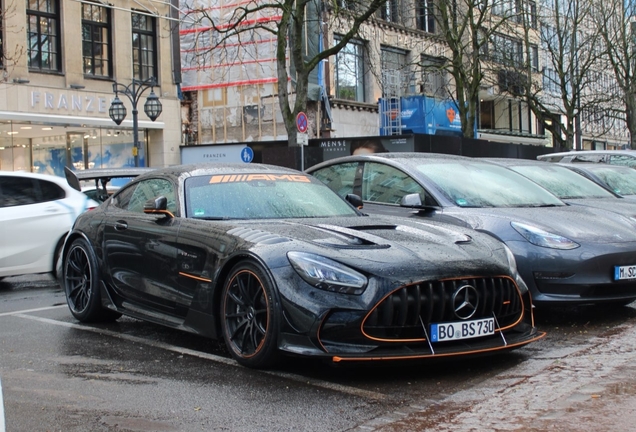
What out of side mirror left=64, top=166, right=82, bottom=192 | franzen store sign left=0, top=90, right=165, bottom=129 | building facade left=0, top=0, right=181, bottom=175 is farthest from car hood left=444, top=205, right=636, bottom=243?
franzen store sign left=0, top=90, right=165, bottom=129

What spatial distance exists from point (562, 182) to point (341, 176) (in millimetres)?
3191

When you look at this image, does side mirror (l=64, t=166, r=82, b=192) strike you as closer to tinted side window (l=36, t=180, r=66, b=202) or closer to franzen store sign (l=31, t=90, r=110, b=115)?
tinted side window (l=36, t=180, r=66, b=202)

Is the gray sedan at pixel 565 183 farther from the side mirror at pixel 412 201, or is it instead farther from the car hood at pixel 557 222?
the side mirror at pixel 412 201

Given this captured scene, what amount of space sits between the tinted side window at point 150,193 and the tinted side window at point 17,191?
377 centimetres

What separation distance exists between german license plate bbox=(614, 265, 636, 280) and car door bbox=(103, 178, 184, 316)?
3.67 m

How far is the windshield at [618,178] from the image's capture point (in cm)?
1270

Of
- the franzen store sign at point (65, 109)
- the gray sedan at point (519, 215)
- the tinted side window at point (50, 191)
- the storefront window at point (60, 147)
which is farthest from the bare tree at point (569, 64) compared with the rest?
the gray sedan at point (519, 215)

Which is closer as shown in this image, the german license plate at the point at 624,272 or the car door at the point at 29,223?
the german license plate at the point at 624,272

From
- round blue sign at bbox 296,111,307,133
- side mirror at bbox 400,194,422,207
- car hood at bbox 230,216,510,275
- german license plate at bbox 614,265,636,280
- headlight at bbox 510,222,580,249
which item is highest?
round blue sign at bbox 296,111,307,133

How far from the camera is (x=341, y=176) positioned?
9.41 meters

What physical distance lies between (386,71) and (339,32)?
3265mm

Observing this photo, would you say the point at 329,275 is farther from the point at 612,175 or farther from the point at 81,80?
the point at 81,80

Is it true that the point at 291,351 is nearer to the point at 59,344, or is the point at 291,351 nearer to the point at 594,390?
the point at 594,390

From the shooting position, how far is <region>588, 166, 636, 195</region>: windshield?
41.7 ft
